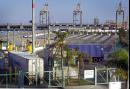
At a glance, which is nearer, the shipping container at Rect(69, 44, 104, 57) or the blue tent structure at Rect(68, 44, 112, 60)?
the blue tent structure at Rect(68, 44, 112, 60)

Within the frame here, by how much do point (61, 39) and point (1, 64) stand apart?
35.9 ft

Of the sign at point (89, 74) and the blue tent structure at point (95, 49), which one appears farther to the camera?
the blue tent structure at point (95, 49)

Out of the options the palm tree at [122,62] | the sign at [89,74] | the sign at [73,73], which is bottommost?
the sign at [73,73]

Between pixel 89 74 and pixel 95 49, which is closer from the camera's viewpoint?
pixel 89 74

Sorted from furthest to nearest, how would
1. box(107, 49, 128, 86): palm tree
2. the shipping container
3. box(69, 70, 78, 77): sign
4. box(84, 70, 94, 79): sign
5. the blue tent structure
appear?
the shipping container → the blue tent structure → box(69, 70, 78, 77): sign → box(84, 70, 94, 79): sign → box(107, 49, 128, 86): palm tree

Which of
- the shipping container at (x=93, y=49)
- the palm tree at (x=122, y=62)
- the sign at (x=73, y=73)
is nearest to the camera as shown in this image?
the palm tree at (x=122, y=62)

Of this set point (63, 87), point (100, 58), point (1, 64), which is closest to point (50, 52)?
point (1, 64)

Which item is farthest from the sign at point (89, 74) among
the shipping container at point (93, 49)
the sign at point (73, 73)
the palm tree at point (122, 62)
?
the shipping container at point (93, 49)

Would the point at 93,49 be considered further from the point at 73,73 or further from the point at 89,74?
the point at 89,74

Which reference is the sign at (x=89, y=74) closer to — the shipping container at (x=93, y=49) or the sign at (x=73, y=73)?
the sign at (x=73, y=73)

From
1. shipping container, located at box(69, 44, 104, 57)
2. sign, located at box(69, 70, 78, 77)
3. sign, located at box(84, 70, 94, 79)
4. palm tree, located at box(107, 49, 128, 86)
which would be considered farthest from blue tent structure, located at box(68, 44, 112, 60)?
palm tree, located at box(107, 49, 128, 86)

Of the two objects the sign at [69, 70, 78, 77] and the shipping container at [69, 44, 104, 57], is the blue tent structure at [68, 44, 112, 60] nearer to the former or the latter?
the shipping container at [69, 44, 104, 57]

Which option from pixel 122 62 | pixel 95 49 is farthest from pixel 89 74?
pixel 95 49

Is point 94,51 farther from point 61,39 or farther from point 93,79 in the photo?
point 93,79
